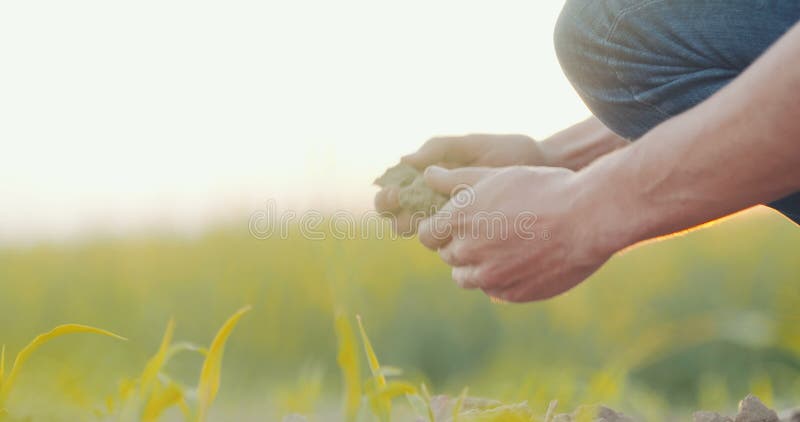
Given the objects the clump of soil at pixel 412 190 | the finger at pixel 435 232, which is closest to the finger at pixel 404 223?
the clump of soil at pixel 412 190

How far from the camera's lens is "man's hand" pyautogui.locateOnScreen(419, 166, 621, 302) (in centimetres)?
115

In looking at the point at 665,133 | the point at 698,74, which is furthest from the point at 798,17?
the point at 665,133

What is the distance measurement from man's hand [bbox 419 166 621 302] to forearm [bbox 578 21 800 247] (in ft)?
0.13

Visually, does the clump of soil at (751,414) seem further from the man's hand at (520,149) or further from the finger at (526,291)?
the man's hand at (520,149)

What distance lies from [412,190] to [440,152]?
0.20 m

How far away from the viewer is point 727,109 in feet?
3.10

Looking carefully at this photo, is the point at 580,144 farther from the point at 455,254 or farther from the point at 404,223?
the point at 455,254

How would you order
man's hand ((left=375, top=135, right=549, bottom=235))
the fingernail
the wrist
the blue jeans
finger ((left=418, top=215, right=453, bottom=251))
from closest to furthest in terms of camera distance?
the wrist < the blue jeans < finger ((left=418, top=215, right=453, bottom=251)) < the fingernail < man's hand ((left=375, top=135, right=549, bottom=235))

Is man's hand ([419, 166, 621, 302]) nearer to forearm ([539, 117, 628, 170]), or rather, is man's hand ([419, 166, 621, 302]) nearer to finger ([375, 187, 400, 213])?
finger ([375, 187, 400, 213])

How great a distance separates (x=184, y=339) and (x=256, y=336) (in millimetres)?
467

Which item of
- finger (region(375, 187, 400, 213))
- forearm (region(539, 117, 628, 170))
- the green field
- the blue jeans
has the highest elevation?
the blue jeans

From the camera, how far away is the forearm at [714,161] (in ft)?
2.93

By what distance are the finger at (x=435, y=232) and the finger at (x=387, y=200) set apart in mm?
153

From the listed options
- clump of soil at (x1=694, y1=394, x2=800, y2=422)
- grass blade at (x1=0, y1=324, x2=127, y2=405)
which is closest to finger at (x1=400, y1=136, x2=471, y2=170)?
clump of soil at (x1=694, y1=394, x2=800, y2=422)
